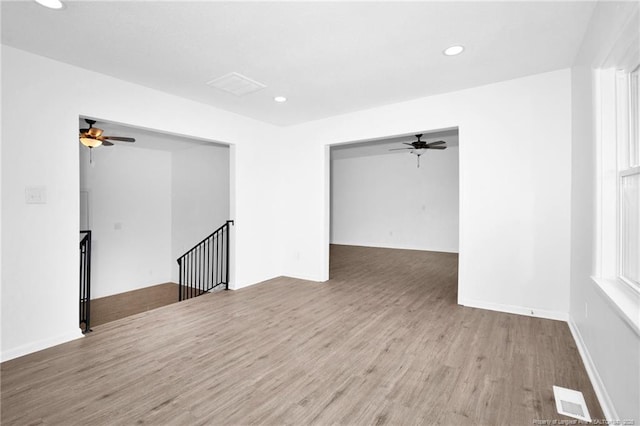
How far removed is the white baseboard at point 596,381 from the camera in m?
1.79

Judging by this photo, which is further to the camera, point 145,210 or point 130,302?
point 145,210

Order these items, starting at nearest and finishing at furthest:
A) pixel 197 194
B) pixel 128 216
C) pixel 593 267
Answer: pixel 593 267 < pixel 128 216 < pixel 197 194

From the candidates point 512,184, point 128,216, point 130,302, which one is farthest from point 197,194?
point 512,184

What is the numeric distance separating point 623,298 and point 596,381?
737 mm

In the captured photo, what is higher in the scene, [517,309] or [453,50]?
[453,50]

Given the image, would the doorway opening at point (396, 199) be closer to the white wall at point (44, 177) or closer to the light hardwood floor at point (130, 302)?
the light hardwood floor at point (130, 302)

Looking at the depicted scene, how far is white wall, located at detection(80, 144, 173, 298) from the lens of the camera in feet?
22.6

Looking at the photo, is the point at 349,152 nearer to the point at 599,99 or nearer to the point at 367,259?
the point at 367,259

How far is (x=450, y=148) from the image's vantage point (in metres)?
8.30

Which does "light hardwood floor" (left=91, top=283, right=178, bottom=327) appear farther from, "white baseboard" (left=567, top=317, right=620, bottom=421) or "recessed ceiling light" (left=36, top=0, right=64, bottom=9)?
"white baseboard" (left=567, top=317, right=620, bottom=421)

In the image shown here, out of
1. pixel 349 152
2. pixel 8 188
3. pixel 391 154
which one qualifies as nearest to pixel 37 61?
pixel 8 188

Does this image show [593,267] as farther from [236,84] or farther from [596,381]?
[236,84]

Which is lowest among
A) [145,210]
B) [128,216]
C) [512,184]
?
[128,216]

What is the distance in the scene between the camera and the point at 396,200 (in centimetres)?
920
